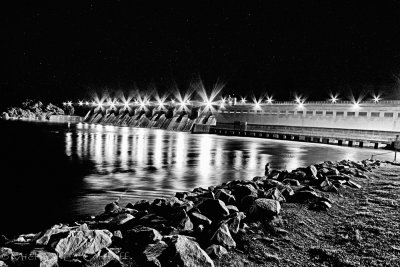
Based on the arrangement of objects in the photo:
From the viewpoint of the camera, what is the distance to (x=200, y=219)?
5.13 meters

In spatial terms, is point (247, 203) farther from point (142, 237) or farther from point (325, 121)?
point (325, 121)

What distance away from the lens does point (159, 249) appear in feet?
12.9

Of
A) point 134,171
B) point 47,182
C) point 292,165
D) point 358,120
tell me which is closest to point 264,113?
point 358,120

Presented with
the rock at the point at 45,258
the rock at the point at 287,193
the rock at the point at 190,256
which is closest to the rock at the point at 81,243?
the rock at the point at 45,258

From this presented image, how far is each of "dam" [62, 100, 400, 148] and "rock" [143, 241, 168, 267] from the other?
3652cm

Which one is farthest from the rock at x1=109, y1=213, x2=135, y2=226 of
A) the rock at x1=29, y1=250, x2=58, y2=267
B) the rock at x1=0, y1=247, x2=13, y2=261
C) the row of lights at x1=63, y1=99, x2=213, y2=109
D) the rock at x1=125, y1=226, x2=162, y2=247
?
the row of lights at x1=63, y1=99, x2=213, y2=109

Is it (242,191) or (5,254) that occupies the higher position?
(242,191)

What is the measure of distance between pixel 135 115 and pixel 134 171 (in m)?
79.1

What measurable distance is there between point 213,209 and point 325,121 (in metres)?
50.6

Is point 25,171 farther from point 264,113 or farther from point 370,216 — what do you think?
point 264,113

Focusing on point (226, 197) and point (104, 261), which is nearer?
point (104, 261)

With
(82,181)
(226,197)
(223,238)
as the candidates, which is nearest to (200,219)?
(223,238)

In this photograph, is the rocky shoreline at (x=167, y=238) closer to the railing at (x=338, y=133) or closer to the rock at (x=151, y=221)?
the rock at (x=151, y=221)

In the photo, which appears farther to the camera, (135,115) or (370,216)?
(135,115)
